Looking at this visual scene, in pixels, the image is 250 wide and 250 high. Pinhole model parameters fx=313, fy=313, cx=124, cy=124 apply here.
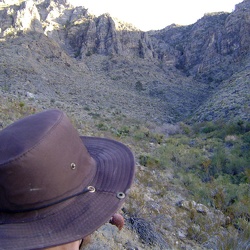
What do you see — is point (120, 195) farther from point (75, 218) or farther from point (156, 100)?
point (156, 100)

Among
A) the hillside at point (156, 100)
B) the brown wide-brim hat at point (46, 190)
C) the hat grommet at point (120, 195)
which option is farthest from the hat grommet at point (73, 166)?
the hillside at point (156, 100)

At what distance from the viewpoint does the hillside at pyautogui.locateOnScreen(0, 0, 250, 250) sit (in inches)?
199

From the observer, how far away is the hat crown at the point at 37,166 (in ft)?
4.50

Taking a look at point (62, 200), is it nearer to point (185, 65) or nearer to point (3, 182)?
point (3, 182)

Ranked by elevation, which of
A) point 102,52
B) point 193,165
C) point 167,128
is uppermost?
point 102,52

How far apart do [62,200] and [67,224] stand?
0.36 ft

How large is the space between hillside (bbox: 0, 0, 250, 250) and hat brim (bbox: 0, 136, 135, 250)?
197cm

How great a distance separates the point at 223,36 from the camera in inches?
1586

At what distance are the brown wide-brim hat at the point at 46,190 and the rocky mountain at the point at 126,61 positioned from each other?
16.6 meters

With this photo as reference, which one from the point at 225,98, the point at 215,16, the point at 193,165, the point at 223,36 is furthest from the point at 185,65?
the point at 193,165

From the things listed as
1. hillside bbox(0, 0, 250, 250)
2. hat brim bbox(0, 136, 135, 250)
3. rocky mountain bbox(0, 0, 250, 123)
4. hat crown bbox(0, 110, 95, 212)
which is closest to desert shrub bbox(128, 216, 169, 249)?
hillside bbox(0, 0, 250, 250)

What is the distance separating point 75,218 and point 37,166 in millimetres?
294

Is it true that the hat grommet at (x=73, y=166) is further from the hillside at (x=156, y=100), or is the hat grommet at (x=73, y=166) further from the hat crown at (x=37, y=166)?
the hillside at (x=156, y=100)

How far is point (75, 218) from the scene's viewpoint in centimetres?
143
